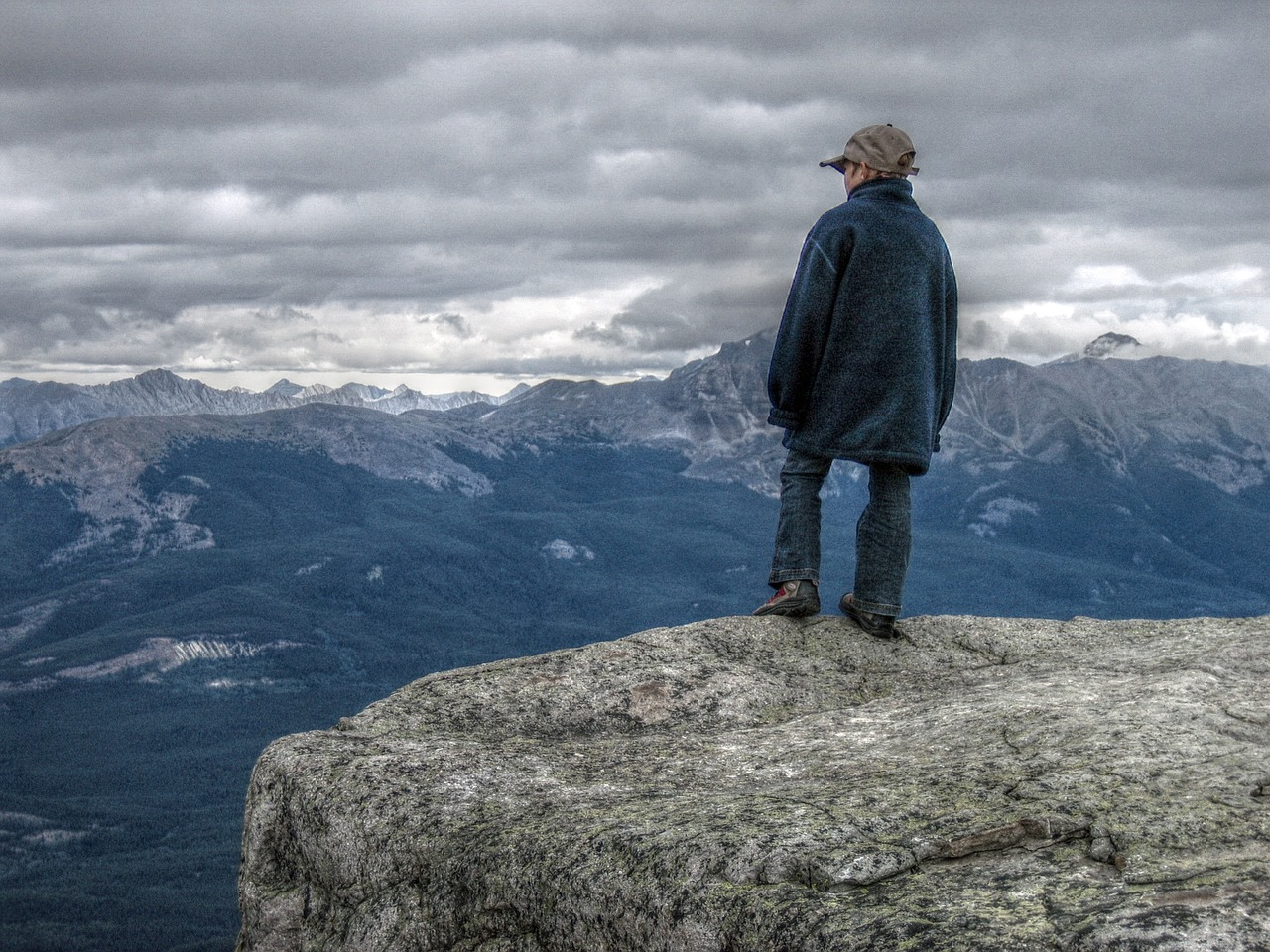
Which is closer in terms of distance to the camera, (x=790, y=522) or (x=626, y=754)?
(x=626, y=754)

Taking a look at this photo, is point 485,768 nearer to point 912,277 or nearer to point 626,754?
point 626,754

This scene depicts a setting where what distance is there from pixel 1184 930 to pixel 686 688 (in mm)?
5360

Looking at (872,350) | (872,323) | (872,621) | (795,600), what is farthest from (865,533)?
(872,323)

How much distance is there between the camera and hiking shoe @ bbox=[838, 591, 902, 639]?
1058cm

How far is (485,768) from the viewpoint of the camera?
7273 millimetres

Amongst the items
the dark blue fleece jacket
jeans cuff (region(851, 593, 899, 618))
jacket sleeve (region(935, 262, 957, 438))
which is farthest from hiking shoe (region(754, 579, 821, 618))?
jacket sleeve (region(935, 262, 957, 438))

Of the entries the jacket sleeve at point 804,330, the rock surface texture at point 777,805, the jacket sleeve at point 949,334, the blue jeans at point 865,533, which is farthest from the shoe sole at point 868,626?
the jacket sleeve at point 804,330

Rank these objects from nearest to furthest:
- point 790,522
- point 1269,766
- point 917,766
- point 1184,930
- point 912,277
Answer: point 1184,930
point 1269,766
point 917,766
point 912,277
point 790,522

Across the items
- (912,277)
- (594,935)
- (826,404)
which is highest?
(912,277)

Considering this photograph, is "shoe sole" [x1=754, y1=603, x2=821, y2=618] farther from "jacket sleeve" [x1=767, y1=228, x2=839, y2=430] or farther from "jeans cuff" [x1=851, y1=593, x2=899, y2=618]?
"jacket sleeve" [x1=767, y1=228, x2=839, y2=430]

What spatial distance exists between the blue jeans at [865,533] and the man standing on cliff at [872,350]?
0.04ft

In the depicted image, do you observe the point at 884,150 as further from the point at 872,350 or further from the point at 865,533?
the point at 865,533

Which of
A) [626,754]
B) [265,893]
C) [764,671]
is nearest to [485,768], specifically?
[626,754]

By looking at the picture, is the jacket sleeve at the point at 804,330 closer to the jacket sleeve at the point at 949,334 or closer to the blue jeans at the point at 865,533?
the blue jeans at the point at 865,533
